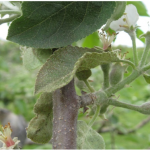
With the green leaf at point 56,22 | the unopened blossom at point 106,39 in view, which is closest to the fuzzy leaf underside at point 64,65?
the green leaf at point 56,22

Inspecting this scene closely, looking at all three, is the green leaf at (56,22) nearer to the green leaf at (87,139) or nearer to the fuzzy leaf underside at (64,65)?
the fuzzy leaf underside at (64,65)

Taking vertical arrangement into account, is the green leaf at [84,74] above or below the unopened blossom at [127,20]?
below

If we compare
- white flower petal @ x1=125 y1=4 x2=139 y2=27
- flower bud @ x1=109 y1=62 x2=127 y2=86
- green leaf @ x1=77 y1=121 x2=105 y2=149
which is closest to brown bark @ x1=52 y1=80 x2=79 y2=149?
green leaf @ x1=77 y1=121 x2=105 y2=149

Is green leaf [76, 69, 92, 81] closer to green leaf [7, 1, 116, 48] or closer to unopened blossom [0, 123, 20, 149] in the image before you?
green leaf [7, 1, 116, 48]

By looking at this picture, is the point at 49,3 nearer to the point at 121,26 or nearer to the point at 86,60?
the point at 86,60

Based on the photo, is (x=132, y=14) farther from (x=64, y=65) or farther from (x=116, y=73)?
(x=64, y=65)

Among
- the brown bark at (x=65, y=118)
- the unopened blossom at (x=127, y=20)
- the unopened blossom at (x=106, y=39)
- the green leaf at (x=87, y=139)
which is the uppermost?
the unopened blossom at (x=127, y=20)

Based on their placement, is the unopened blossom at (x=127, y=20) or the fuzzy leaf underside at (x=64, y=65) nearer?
the fuzzy leaf underside at (x=64, y=65)

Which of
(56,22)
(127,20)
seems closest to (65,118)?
(56,22)
